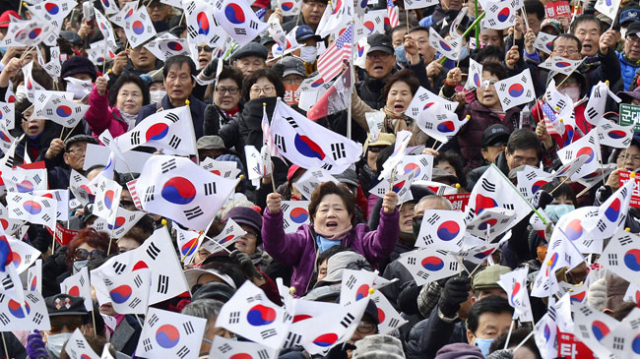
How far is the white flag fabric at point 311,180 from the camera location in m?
11.0

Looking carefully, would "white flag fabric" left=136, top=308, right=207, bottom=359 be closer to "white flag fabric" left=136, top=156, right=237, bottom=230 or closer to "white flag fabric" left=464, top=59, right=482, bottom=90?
"white flag fabric" left=136, top=156, right=237, bottom=230

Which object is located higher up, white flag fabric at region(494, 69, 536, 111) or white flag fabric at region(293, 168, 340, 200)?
white flag fabric at region(494, 69, 536, 111)

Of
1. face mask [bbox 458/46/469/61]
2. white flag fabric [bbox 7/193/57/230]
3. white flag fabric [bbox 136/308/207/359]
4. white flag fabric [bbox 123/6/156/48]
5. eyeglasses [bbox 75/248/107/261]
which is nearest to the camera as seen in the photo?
white flag fabric [bbox 136/308/207/359]

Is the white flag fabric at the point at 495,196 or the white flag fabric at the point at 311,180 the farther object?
the white flag fabric at the point at 311,180

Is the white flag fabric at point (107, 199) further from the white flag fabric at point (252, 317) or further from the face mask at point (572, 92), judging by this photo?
the face mask at point (572, 92)

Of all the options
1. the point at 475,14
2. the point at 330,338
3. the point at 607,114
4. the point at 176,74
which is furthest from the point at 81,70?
the point at 330,338

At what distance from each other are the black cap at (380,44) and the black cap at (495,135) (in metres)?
1.32

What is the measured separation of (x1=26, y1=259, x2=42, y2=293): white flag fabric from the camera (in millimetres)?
9672

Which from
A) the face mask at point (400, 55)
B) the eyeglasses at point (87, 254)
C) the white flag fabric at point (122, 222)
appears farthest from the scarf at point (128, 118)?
the eyeglasses at point (87, 254)

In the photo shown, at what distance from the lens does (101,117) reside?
13625 mm

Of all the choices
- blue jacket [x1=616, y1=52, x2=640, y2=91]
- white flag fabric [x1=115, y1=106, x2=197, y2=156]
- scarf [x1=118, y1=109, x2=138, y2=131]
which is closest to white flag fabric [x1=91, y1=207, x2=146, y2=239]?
white flag fabric [x1=115, y1=106, x2=197, y2=156]

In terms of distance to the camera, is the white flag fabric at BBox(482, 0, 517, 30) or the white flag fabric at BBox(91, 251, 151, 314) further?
the white flag fabric at BBox(482, 0, 517, 30)

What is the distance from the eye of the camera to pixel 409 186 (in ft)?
36.6

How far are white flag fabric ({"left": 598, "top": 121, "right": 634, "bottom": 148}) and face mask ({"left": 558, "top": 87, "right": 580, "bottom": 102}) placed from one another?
1.56m
